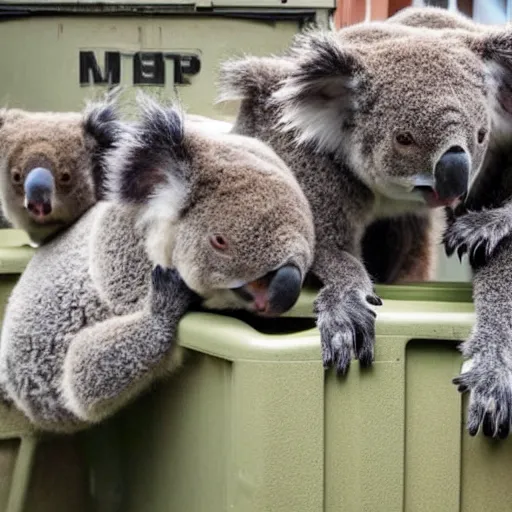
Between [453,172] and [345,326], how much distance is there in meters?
0.31

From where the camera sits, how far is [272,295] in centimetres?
142

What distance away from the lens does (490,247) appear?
161cm

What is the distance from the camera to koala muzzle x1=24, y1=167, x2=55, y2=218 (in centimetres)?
188

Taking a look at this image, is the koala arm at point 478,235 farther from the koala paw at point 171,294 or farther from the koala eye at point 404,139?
the koala paw at point 171,294

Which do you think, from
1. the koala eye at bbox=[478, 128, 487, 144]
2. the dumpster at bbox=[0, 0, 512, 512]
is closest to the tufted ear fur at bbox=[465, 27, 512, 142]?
the koala eye at bbox=[478, 128, 487, 144]

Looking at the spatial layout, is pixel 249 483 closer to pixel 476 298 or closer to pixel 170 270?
pixel 170 270

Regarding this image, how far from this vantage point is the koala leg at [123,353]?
156 centimetres

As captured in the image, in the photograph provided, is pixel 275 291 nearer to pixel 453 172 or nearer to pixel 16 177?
pixel 453 172

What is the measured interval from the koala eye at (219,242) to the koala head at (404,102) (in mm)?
353

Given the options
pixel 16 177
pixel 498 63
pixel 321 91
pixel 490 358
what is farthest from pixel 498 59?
pixel 16 177

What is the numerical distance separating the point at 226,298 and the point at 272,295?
0.11 meters

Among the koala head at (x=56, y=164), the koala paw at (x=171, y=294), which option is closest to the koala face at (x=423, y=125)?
the koala paw at (x=171, y=294)

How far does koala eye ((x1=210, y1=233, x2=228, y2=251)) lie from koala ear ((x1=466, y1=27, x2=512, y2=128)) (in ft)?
2.07

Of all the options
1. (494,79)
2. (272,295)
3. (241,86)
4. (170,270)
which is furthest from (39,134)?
(494,79)
